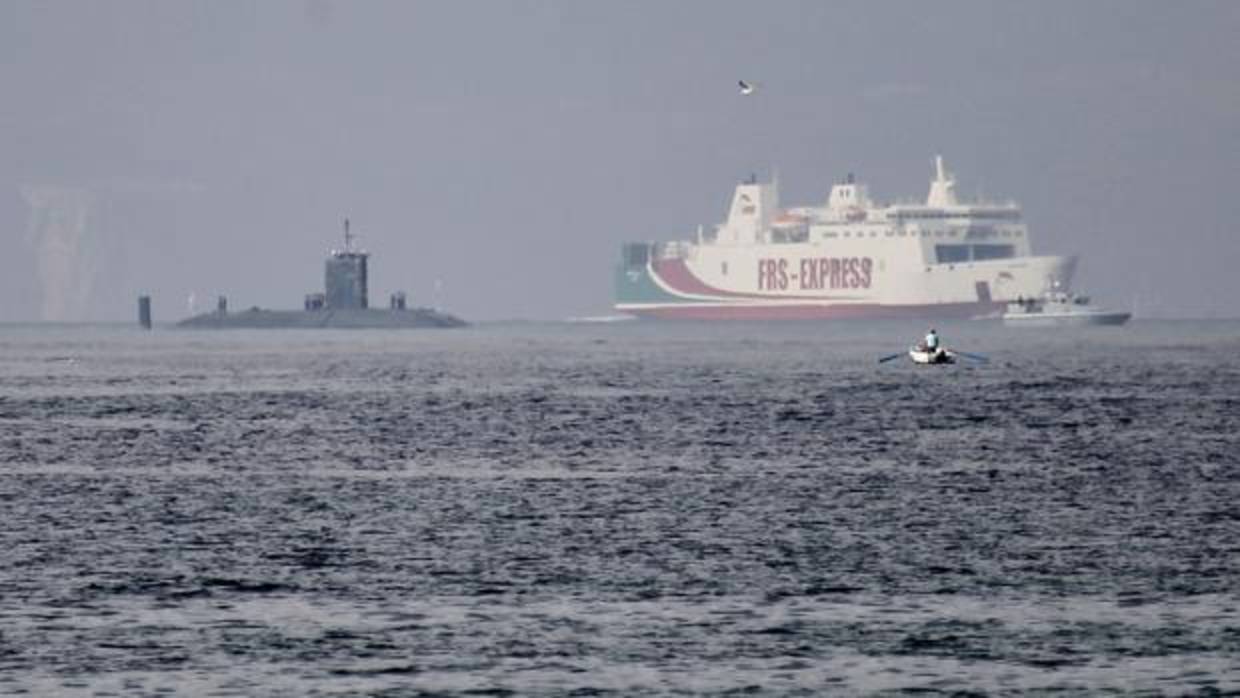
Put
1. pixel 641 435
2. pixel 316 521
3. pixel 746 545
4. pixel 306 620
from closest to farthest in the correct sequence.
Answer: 1. pixel 306 620
2. pixel 746 545
3. pixel 316 521
4. pixel 641 435

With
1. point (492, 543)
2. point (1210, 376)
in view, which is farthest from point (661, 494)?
point (1210, 376)

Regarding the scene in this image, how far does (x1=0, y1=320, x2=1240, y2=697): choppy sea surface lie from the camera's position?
29.7 m

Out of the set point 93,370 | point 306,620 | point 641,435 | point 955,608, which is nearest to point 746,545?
point 955,608

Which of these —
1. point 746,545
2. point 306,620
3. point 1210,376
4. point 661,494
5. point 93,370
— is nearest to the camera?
point 306,620

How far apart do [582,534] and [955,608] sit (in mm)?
11167

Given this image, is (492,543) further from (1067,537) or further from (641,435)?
(641,435)

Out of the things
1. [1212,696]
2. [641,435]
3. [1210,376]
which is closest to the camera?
[1212,696]

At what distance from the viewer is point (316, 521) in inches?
1827

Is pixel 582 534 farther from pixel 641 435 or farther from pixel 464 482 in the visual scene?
pixel 641 435

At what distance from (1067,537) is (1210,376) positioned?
81.7 metres

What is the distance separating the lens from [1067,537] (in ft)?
141

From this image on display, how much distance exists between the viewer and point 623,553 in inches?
1604

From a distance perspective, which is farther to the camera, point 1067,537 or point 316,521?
point 316,521

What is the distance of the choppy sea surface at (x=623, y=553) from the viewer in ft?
97.3
